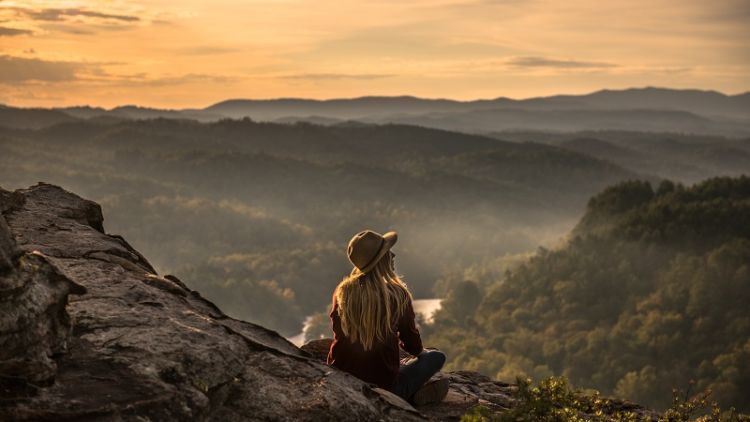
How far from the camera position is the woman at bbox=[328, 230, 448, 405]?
8.75 metres

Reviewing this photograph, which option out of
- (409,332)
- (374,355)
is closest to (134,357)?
(374,355)

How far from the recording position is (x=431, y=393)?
9.87 meters

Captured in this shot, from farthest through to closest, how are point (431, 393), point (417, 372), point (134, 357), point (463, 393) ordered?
point (463, 393)
point (431, 393)
point (417, 372)
point (134, 357)

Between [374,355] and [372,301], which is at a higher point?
[372,301]

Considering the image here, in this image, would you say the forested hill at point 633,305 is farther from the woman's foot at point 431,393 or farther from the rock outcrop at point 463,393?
the woman's foot at point 431,393

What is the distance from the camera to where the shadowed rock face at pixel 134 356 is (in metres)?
6.21

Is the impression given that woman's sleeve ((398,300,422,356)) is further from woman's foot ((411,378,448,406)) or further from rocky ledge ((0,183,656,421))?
rocky ledge ((0,183,656,421))

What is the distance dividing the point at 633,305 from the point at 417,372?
130 meters

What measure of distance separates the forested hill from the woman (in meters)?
92.9

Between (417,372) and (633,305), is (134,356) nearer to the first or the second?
(417,372)

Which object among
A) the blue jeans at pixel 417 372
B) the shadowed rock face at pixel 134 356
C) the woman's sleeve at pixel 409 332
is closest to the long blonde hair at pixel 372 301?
the woman's sleeve at pixel 409 332

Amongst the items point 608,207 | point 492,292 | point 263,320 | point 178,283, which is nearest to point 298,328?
point 263,320

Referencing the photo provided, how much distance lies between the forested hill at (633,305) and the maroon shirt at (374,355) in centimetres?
9324

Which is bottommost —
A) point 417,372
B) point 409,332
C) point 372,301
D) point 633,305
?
point 633,305
